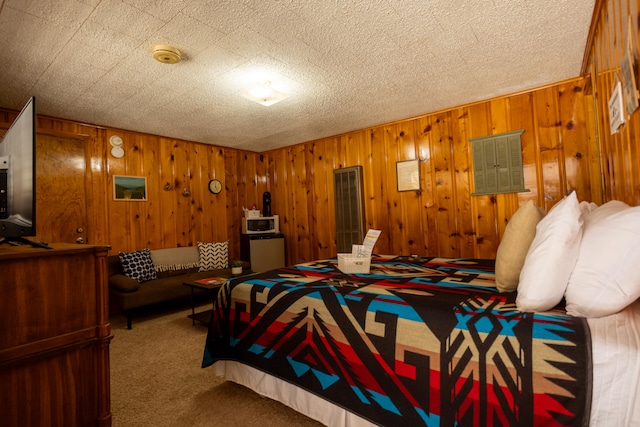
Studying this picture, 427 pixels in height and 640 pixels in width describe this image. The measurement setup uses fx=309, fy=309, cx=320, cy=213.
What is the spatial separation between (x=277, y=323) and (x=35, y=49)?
2.61 metres

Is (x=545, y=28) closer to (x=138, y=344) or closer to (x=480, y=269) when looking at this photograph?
(x=480, y=269)

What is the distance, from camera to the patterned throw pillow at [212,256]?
4.56 metres

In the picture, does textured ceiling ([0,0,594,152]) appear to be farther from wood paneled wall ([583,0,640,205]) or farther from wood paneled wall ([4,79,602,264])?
wood paneled wall ([4,79,602,264])

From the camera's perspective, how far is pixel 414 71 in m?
2.79

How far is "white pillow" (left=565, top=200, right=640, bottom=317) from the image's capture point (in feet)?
3.43

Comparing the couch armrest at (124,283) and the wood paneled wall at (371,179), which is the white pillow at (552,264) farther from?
the couch armrest at (124,283)

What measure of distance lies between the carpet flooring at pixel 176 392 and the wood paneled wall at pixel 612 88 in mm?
2141

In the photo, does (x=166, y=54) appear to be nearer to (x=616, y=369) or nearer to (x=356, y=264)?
(x=356, y=264)

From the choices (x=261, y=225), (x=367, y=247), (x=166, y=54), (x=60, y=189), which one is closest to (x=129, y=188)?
(x=60, y=189)

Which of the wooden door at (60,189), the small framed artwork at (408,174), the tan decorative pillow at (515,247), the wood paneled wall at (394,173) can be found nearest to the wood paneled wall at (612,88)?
the wood paneled wall at (394,173)

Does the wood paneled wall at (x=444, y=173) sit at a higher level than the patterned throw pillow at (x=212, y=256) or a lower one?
higher

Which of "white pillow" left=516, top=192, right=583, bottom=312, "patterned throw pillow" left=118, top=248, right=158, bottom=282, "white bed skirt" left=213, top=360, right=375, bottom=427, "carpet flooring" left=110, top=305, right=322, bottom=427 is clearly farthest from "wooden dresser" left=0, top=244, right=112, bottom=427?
"patterned throw pillow" left=118, top=248, right=158, bottom=282

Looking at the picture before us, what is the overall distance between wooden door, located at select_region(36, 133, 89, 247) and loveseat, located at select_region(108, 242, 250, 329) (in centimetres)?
59

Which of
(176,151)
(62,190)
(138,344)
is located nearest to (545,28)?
(138,344)
